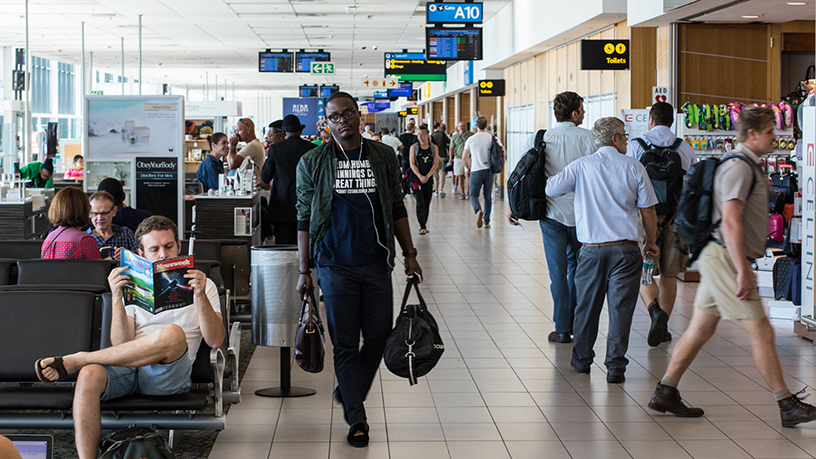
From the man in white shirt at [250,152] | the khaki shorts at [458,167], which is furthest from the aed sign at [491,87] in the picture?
the man in white shirt at [250,152]

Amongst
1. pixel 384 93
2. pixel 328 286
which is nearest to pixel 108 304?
pixel 328 286

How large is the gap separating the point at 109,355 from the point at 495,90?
16.1 m

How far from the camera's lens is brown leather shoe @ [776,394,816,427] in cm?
385

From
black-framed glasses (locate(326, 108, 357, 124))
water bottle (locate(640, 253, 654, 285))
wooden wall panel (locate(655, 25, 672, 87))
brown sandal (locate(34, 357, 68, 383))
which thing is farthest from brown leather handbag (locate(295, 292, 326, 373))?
wooden wall panel (locate(655, 25, 672, 87))

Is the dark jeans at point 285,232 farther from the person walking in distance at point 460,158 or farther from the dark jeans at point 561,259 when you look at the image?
the person walking in distance at point 460,158

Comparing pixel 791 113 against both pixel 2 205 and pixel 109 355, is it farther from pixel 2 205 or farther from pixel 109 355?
pixel 2 205

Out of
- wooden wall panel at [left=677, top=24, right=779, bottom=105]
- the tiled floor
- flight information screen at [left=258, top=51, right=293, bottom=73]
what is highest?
flight information screen at [left=258, top=51, right=293, bottom=73]

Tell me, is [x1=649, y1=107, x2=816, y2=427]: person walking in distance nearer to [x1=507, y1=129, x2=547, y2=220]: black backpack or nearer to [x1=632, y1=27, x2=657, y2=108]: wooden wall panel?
[x1=507, y1=129, x2=547, y2=220]: black backpack

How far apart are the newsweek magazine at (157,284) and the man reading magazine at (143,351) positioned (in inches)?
1.4

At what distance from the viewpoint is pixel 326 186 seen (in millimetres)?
3627

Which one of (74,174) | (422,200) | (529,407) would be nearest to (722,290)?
(529,407)

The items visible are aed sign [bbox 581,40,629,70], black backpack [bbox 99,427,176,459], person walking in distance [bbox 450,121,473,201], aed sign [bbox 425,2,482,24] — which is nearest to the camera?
black backpack [bbox 99,427,176,459]

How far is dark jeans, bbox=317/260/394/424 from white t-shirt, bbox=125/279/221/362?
1.61 ft

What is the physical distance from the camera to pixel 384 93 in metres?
31.0
